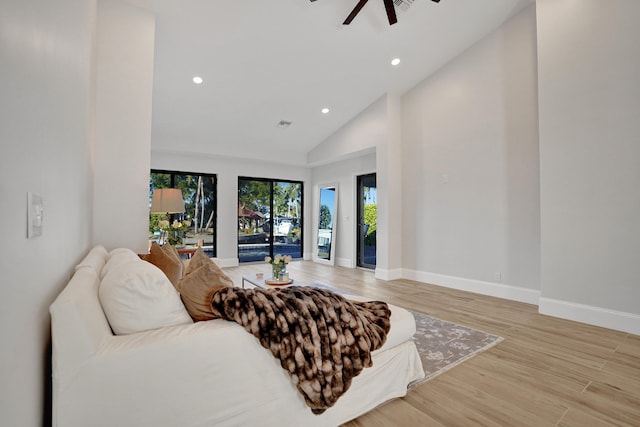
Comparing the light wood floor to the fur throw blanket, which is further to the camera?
the light wood floor

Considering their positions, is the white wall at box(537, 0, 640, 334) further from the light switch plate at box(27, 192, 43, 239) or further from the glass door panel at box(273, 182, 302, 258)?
the glass door panel at box(273, 182, 302, 258)

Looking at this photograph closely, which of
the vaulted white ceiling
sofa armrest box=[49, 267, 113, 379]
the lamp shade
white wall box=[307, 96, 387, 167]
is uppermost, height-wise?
the vaulted white ceiling

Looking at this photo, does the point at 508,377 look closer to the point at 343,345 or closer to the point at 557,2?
the point at 343,345

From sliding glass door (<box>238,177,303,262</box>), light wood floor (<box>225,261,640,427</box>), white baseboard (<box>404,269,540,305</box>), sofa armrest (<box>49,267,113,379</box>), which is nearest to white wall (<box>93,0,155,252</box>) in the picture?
sofa armrest (<box>49,267,113,379</box>)

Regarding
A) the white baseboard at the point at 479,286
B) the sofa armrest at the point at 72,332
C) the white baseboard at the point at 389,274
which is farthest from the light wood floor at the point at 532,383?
the white baseboard at the point at 389,274

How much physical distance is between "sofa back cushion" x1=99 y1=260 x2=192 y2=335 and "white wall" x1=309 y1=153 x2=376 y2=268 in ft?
18.2

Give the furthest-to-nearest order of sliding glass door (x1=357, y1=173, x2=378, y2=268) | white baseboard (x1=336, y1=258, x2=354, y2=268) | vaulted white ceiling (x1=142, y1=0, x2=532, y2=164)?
white baseboard (x1=336, y1=258, x2=354, y2=268) → sliding glass door (x1=357, y1=173, x2=378, y2=268) → vaulted white ceiling (x1=142, y1=0, x2=532, y2=164)

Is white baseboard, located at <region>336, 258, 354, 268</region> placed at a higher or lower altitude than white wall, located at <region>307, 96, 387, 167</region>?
lower

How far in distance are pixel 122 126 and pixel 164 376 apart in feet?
8.99

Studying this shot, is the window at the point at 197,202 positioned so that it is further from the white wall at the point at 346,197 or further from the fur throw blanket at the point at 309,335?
the fur throw blanket at the point at 309,335

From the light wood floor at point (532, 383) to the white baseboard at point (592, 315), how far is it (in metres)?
0.10

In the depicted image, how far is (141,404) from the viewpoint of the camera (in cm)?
119

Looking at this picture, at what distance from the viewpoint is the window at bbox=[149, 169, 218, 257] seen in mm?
6469

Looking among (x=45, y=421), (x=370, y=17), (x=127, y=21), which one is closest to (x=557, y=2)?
(x=370, y=17)
